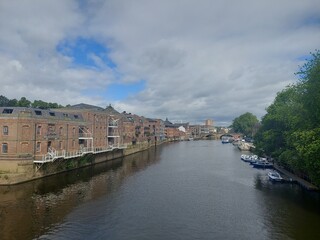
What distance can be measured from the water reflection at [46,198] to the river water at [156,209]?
9cm

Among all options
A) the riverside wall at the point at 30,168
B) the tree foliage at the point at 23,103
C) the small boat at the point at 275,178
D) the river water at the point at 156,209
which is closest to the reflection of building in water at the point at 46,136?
the riverside wall at the point at 30,168

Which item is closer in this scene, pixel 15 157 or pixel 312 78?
pixel 312 78

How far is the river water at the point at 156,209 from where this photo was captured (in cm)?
3072

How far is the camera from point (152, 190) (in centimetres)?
4894

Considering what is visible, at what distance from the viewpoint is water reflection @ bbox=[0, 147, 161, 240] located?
1237 inches

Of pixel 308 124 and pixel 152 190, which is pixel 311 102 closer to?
pixel 308 124

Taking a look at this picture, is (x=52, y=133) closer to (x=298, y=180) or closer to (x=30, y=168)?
(x=30, y=168)

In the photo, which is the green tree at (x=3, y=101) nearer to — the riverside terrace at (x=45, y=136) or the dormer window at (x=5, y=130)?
the riverside terrace at (x=45, y=136)

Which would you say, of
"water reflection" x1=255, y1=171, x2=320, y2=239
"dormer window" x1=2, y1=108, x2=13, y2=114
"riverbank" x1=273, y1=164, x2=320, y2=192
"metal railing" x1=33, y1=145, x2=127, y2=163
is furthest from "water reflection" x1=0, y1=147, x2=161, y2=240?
"riverbank" x1=273, y1=164, x2=320, y2=192

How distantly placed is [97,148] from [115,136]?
59.1ft

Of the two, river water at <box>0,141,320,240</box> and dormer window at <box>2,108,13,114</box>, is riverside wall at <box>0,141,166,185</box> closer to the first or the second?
river water at <box>0,141,320,240</box>

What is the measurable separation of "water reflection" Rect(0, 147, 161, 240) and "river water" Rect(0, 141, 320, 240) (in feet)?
0.30

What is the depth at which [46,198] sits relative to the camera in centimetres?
4219

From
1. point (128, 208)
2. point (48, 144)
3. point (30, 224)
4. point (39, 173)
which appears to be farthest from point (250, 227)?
point (48, 144)
